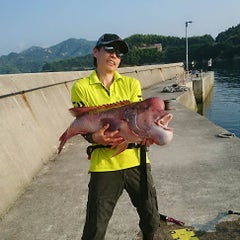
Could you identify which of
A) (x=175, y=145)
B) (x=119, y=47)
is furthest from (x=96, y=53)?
(x=175, y=145)

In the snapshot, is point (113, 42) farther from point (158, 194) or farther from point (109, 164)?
point (158, 194)

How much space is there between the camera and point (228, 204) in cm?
547

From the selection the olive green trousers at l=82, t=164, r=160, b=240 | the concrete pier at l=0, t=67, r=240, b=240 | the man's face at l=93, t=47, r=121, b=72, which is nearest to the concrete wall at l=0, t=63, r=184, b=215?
the concrete pier at l=0, t=67, r=240, b=240

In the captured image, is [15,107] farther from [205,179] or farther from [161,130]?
[161,130]

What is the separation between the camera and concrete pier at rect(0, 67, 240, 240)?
5.00 meters

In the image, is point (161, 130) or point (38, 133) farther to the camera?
point (38, 133)

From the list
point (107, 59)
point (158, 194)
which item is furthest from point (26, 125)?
point (107, 59)

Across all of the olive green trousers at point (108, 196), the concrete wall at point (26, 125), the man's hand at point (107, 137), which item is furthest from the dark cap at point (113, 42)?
the concrete wall at point (26, 125)

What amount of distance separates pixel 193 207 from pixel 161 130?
3.01 m

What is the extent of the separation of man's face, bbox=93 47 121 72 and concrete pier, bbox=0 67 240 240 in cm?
140

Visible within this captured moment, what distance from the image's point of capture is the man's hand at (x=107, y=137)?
3004mm

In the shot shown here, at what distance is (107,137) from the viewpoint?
302cm

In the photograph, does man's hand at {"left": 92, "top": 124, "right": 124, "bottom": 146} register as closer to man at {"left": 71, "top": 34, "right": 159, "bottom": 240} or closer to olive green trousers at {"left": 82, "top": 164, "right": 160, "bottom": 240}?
man at {"left": 71, "top": 34, "right": 159, "bottom": 240}

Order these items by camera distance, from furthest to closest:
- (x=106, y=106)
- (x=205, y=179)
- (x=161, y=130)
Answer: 1. (x=205, y=179)
2. (x=106, y=106)
3. (x=161, y=130)
